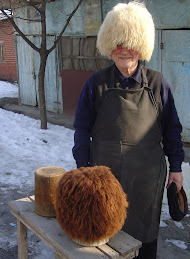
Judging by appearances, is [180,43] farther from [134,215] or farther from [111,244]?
[111,244]

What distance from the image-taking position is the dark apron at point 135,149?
1.90m

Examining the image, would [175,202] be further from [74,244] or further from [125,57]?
[125,57]

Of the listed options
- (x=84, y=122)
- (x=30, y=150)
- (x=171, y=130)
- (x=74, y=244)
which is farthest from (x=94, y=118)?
(x=30, y=150)

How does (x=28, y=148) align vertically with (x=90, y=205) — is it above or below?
below

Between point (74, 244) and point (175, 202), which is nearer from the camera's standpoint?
point (74, 244)

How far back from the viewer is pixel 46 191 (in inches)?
77.5

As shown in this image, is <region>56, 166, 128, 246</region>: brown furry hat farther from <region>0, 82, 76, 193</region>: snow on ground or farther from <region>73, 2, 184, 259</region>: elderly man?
<region>0, 82, 76, 193</region>: snow on ground

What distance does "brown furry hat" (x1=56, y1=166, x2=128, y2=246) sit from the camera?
154 centimetres

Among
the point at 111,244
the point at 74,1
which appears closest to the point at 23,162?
the point at 111,244

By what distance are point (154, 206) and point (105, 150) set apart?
0.47 meters

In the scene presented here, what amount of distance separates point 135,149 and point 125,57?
0.54 metres

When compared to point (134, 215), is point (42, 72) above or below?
above

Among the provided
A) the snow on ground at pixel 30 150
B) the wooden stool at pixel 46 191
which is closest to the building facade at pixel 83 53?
the snow on ground at pixel 30 150

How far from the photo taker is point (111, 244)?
5.50 ft
